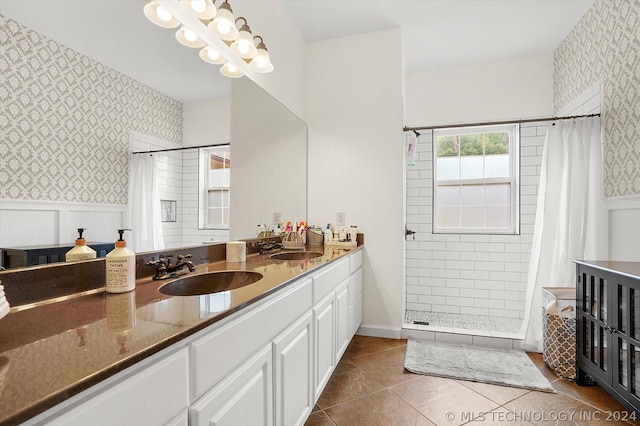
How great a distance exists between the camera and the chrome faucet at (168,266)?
52.6 inches

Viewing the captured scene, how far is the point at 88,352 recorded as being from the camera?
0.63 metres

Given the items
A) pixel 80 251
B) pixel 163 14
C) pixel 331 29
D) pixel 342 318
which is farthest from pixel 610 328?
pixel 331 29

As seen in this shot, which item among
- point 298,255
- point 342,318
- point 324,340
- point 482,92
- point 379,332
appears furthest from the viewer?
point 482,92

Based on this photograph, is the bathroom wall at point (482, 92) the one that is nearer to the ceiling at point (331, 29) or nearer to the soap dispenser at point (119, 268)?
the ceiling at point (331, 29)

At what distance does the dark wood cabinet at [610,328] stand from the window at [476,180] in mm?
1539

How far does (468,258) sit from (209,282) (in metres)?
3.01

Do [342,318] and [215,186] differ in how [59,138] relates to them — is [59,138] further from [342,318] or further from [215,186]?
[342,318]

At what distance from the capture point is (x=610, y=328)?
5.79 feet

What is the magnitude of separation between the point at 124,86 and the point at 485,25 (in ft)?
9.98

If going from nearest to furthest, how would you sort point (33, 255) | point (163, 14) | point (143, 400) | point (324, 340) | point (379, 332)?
point (143, 400)
point (33, 255)
point (163, 14)
point (324, 340)
point (379, 332)

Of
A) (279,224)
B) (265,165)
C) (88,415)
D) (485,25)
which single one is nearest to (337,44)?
(485,25)

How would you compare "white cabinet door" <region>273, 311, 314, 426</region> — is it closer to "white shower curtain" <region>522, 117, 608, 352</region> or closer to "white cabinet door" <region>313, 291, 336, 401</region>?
"white cabinet door" <region>313, 291, 336, 401</region>

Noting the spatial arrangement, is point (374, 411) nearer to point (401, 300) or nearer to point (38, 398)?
point (401, 300)

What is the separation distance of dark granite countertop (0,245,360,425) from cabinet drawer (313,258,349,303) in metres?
0.57
